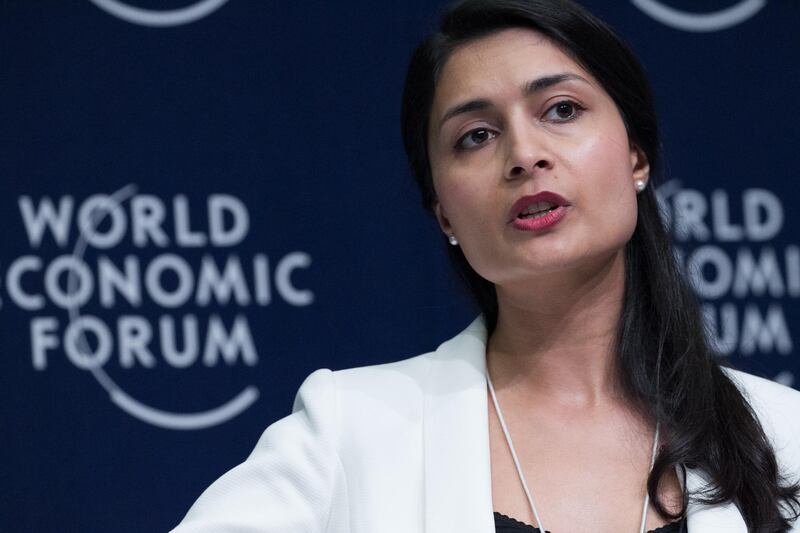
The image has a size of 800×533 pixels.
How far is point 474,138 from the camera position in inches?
75.3

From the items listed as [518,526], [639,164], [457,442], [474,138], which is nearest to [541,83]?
[474,138]

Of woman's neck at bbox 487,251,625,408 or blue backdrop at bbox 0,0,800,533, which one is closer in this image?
woman's neck at bbox 487,251,625,408

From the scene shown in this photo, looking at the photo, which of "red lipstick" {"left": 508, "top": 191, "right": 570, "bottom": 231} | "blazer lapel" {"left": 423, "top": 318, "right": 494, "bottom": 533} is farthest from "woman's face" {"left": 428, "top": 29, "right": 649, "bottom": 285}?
"blazer lapel" {"left": 423, "top": 318, "right": 494, "bottom": 533}

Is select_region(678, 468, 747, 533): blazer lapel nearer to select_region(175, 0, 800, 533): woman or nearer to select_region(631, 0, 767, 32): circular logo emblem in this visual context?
select_region(175, 0, 800, 533): woman

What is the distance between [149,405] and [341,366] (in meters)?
0.43

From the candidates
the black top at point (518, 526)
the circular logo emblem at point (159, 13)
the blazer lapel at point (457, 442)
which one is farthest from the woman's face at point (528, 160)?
the circular logo emblem at point (159, 13)

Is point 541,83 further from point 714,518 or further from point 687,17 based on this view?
point 687,17

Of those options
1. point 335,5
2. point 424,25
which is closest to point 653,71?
point 424,25

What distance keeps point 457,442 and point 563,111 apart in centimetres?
50

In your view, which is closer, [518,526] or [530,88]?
[518,526]

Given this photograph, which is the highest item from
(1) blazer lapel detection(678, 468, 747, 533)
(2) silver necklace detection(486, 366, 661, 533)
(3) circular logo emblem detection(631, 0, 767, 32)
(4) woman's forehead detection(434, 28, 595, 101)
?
(3) circular logo emblem detection(631, 0, 767, 32)

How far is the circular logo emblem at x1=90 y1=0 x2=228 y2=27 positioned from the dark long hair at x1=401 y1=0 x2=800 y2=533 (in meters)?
0.96

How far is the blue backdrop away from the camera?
9.16ft

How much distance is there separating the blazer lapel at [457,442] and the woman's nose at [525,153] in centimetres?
32
